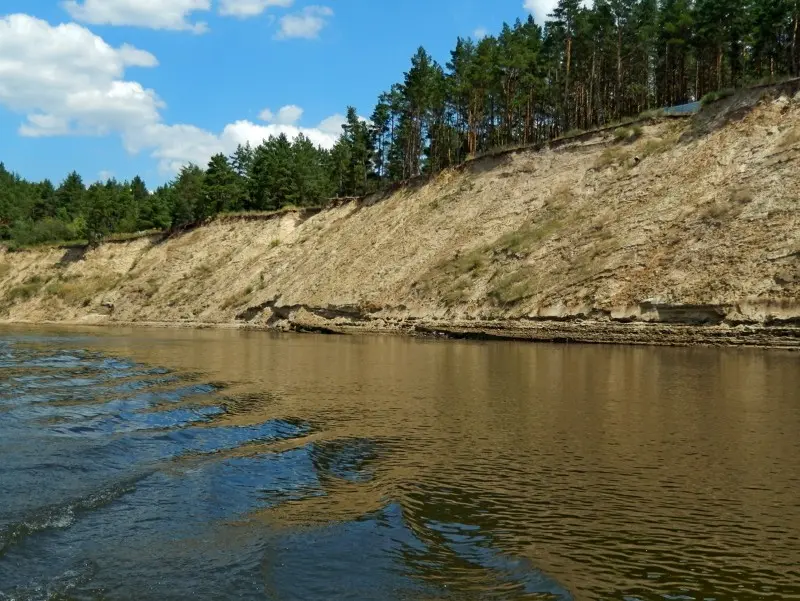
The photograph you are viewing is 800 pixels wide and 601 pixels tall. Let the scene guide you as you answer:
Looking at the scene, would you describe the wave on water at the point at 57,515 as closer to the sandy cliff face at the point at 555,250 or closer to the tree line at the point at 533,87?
the sandy cliff face at the point at 555,250

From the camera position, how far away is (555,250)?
1690 inches

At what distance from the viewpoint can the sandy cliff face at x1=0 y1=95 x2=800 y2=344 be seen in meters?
34.2

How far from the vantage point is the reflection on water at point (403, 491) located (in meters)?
6.04

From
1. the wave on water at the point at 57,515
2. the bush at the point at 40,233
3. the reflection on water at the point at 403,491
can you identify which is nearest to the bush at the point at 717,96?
the reflection on water at the point at 403,491

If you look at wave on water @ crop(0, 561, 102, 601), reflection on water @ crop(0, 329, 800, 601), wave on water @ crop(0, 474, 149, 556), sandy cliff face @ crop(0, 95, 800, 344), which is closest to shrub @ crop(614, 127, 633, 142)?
sandy cliff face @ crop(0, 95, 800, 344)

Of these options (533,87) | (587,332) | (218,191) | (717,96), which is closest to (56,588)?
(587,332)

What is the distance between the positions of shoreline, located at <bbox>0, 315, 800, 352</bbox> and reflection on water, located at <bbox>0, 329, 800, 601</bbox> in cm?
1265

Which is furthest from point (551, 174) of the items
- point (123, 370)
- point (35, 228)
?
point (35, 228)

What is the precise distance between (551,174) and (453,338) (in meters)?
17.9

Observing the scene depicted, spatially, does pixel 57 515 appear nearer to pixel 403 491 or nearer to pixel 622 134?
pixel 403 491

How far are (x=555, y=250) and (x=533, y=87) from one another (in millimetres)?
27805

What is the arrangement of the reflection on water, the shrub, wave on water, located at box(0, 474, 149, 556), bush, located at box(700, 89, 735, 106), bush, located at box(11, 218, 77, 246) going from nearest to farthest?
the reflection on water
wave on water, located at box(0, 474, 149, 556)
bush, located at box(700, 89, 735, 106)
the shrub
bush, located at box(11, 218, 77, 246)

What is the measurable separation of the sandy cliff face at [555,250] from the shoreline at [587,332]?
169 mm

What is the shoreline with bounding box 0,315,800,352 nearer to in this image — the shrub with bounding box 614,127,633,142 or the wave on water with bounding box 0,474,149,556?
the shrub with bounding box 614,127,633,142
